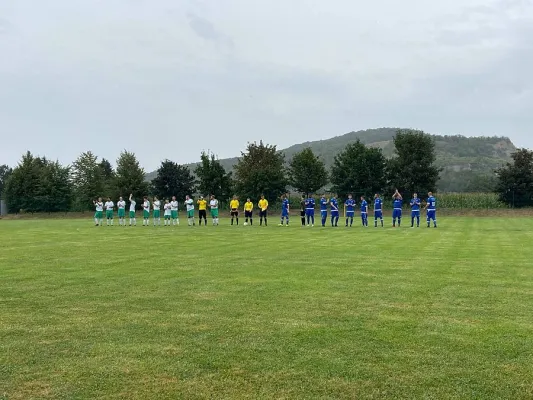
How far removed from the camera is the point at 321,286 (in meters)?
9.66

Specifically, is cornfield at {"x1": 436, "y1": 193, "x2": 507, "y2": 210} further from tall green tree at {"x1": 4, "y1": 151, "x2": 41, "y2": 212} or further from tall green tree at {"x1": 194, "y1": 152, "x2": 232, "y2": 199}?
tall green tree at {"x1": 4, "y1": 151, "x2": 41, "y2": 212}

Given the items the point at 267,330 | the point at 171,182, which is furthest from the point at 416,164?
the point at 267,330

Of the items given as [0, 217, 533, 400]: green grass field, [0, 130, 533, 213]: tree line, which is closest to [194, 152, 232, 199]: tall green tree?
[0, 130, 533, 213]: tree line

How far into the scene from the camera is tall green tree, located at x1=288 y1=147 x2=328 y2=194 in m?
58.3

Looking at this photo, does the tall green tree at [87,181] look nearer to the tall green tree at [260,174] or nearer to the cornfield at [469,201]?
the tall green tree at [260,174]

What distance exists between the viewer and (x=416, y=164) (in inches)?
2111

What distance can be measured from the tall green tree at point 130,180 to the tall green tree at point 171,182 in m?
1.90

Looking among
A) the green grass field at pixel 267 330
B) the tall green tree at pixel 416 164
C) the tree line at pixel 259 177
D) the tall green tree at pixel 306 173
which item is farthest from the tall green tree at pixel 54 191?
the green grass field at pixel 267 330

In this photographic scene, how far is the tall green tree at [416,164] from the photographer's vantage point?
176ft

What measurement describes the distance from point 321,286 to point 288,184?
1869 inches

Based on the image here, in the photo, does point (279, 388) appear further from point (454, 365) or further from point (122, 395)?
point (454, 365)

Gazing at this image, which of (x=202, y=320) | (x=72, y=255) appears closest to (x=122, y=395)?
(x=202, y=320)

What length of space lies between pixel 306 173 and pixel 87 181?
27941mm

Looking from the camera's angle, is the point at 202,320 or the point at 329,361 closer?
the point at 329,361
